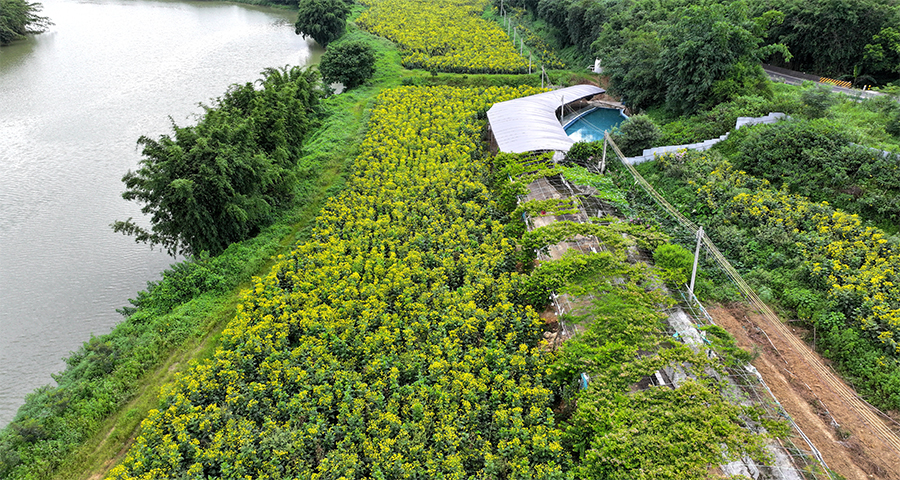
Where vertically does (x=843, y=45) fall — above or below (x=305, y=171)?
above

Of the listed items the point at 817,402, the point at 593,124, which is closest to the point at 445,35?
the point at 593,124

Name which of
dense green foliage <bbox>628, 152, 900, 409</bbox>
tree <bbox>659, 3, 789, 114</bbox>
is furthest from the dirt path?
tree <bbox>659, 3, 789, 114</bbox>

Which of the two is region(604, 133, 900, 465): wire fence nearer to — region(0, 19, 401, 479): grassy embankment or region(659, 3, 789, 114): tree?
region(659, 3, 789, 114): tree

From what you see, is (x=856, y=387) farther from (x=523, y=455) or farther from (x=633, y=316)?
(x=523, y=455)

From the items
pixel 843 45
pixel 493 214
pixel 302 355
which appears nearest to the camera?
pixel 302 355

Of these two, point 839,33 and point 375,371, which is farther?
point 839,33

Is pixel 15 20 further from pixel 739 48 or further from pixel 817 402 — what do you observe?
pixel 817 402

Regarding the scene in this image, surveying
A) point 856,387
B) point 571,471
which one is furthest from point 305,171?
point 856,387
